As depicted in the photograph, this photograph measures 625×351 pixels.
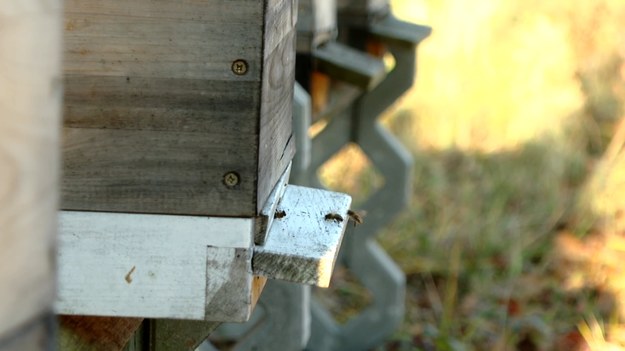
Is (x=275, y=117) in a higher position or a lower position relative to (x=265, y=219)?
higher

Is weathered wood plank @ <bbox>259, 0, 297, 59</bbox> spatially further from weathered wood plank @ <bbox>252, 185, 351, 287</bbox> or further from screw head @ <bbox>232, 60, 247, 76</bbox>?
weathered wood plank @ <bbox>252, 185, 351, 287</bbox>

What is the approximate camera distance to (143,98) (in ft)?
7.05

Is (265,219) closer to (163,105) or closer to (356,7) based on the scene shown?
(163,105)

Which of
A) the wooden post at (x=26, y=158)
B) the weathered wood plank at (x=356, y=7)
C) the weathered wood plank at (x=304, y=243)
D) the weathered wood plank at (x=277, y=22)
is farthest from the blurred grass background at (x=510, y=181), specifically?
the wooden post at (x=26, y=158)

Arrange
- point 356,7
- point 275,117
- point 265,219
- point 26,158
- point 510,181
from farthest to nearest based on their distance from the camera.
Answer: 1. point 510,181
2. point 356,7
3. point 275,117
4. point 265,219
5. point 26,158

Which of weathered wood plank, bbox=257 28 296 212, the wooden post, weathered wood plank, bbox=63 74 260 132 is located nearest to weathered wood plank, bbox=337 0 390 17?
weathered wood plank, bbox=257 28 296 212

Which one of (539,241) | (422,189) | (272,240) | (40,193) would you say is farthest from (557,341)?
(40,193)

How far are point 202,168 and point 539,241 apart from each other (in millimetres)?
5363

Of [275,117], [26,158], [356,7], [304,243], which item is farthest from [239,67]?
[356,7]

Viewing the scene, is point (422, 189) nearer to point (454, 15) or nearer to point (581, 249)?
point (581, 249)

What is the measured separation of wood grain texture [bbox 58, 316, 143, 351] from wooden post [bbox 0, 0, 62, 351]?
4.46 ft

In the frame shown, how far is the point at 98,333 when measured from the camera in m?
2.42

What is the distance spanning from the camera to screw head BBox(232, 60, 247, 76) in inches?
84.3

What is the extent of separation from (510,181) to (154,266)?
579cm
